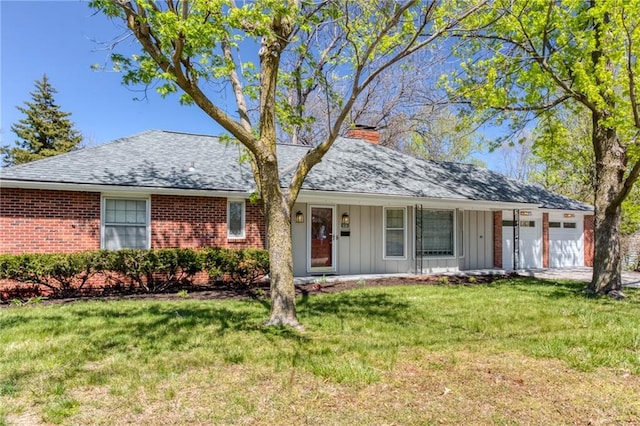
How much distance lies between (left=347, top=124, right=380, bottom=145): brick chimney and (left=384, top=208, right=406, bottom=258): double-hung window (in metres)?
4.82

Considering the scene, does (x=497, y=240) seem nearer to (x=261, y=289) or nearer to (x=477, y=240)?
(x=477, y=240)

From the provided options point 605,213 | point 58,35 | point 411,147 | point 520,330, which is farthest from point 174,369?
point 411,147

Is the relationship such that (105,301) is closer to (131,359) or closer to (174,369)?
(131,359)

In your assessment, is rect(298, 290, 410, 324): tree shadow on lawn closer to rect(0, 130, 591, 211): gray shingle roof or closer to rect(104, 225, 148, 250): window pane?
rect(0, 130, 591, 211): gray shingle roof

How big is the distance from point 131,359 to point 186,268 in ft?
17.1

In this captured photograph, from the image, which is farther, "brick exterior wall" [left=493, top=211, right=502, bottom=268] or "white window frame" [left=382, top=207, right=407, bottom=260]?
"brick exterior wall" [left=493, top=211, right=502, bottom=268]

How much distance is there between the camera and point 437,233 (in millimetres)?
13680

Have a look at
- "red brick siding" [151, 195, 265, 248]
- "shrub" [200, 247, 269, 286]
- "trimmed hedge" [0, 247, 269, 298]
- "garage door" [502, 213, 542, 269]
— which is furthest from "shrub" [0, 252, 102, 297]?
"garage door" [502, 213, 542, 269]

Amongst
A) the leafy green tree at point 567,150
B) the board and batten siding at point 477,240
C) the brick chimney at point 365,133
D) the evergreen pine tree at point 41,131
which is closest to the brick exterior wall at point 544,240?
the leafy green tree at point 567,150

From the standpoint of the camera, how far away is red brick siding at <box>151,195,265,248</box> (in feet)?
33.8

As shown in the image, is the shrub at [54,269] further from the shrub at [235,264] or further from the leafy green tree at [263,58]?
the leafy green tree at [263,58]

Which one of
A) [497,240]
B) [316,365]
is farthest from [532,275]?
[316,365]

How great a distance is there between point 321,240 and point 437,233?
13.3ft

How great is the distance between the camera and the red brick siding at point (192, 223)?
10297mm
